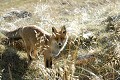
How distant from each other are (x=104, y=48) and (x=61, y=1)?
50.2 feet

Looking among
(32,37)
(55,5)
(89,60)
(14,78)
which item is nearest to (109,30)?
(89,60)

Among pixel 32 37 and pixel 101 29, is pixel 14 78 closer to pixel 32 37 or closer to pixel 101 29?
pixel 32 37

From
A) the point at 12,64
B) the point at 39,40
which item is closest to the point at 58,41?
the point at 39,40

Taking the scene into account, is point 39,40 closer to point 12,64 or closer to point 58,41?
point 58,41

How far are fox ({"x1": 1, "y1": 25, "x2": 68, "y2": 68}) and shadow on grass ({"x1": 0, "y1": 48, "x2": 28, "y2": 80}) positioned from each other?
283 mm

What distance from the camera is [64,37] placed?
827 cm

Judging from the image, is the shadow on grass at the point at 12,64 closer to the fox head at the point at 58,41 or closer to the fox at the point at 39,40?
the fox at the point at 39,40

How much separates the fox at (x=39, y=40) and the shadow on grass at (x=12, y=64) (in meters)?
0.28

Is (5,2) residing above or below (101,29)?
below

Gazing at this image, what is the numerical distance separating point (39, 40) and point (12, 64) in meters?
0.99

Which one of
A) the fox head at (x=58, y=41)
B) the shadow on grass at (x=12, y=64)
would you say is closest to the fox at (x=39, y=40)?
the fox head at (x=58, y=41)

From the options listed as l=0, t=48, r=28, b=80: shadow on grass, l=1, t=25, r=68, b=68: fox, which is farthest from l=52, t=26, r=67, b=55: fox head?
l=0, t=48, r=28, b=80: shadow on grass

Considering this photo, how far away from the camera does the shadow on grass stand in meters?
8.41

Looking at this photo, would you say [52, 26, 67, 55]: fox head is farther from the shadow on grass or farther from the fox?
the shadow on grass
